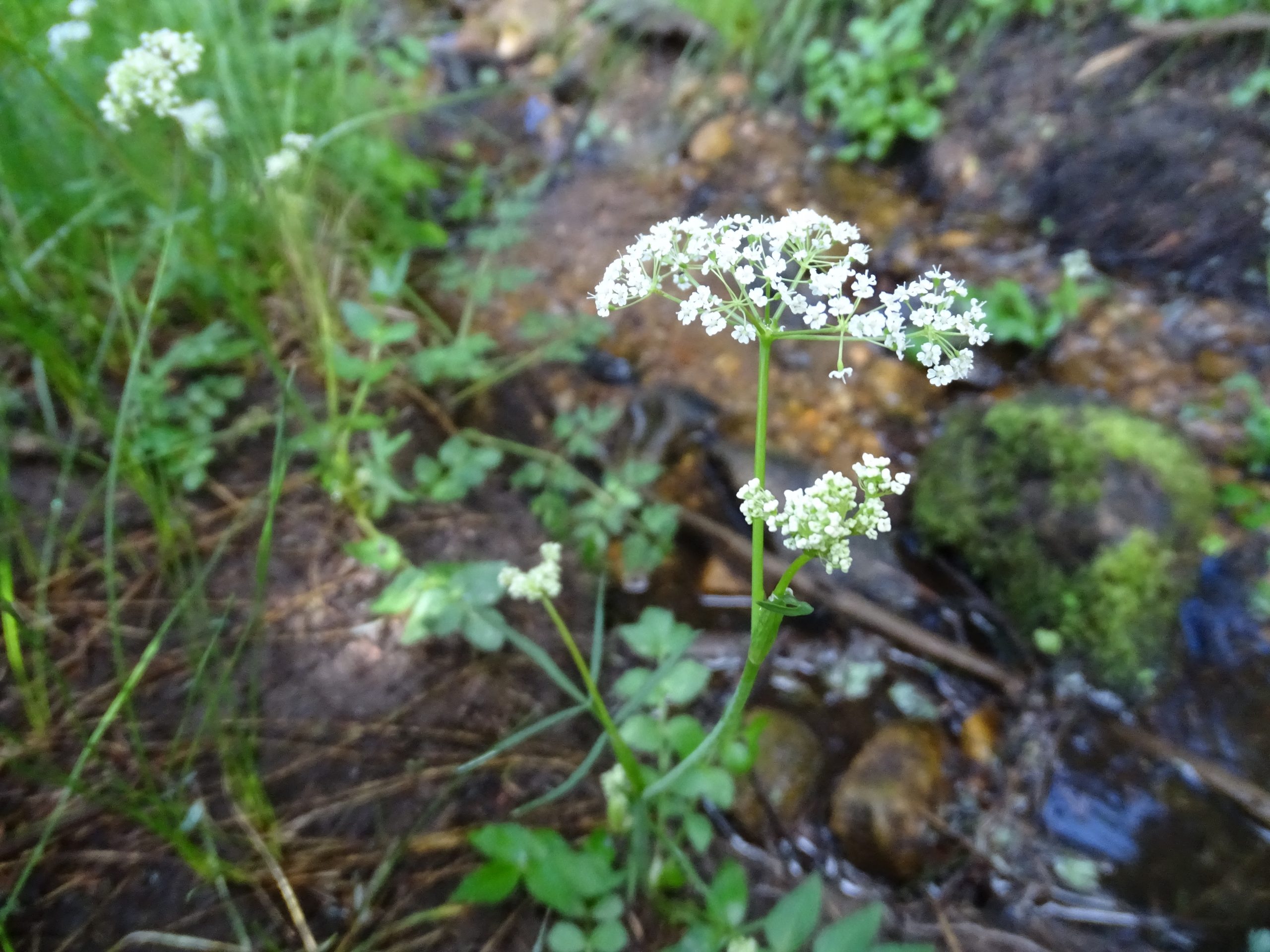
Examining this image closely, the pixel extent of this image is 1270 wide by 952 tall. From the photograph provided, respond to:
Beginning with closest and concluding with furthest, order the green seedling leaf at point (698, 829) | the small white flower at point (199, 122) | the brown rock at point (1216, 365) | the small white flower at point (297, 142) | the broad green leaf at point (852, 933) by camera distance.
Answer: the broad green leaf at point (852, 933)
the green seedling leaf at point (698, 829)
the small white flower at point (199, 122)
the small white flower at point (297, 142)
the brown rock at point (1216, 365)

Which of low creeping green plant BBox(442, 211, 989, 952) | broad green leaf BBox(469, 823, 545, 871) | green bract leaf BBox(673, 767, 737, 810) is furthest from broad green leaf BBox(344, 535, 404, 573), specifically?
green bract leaf BBox(673, 767, 737, 810)

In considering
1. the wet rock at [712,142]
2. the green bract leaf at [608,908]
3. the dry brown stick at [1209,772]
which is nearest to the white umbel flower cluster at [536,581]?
the green bract leaf at [608,908]

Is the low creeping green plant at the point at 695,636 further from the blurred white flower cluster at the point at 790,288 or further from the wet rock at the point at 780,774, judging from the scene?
the wet rock at the point at 780,774

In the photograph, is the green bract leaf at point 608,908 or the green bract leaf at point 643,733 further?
the green bract leaf at point 643,733

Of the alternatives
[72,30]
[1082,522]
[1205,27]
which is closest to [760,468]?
[1082,522]

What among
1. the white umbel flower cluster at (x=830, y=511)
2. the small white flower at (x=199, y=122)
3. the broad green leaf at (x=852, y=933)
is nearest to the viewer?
the white umbel flower cluster at (x=830, y=511)

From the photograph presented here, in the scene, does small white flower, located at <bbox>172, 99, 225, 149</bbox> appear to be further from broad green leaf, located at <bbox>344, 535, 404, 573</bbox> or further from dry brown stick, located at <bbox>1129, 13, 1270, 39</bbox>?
dry brown stick, located at <bbox>1129, 13, 1270, 39</bbox>

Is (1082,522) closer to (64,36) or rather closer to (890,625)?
(890,625)
